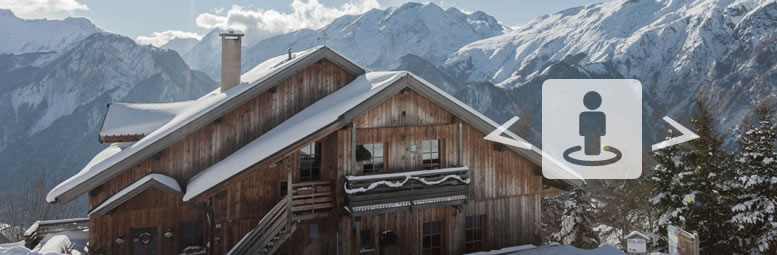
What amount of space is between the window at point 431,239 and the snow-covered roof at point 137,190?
769 cm

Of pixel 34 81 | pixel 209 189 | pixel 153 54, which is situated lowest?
pixel 209 189

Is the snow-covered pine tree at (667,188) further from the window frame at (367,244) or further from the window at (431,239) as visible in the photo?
the window frame at (367,244)

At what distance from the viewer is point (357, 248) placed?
14.6m

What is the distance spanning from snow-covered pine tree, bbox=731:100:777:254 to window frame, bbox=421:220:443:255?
13.5 m

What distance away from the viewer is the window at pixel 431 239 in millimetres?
16016

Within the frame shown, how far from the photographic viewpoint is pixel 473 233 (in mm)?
16594

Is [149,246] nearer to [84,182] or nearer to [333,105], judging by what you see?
[84,182]

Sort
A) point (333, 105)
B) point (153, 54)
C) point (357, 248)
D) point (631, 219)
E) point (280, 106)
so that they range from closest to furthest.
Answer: point (357, 248), point (333, 105), point (280, 106), point (631, 219), point (153, 54)

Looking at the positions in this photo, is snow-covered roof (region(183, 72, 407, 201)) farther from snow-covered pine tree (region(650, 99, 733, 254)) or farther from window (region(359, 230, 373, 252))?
snow-covered pine tree (region(650, 99, 733, 254))

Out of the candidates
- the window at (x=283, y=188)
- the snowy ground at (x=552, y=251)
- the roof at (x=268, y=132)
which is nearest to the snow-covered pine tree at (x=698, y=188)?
the snowy ground at (x=552, y=251)

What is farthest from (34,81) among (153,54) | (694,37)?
(694,37)

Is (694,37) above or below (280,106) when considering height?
above

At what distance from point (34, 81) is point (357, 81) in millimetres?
215260

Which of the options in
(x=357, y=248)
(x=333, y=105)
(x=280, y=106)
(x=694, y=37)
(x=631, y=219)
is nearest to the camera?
(x=357, y=248)
